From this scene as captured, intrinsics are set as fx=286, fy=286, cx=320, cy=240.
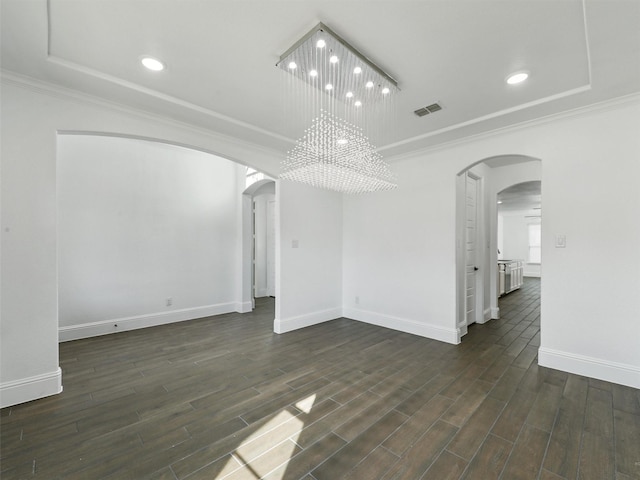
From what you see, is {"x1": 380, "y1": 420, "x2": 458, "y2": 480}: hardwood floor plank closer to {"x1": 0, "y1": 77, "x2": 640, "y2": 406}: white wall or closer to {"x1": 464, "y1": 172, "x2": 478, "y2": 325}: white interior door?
{"x1": 0, "y1": 77, "x2": 640, "y2": 406}: white wall

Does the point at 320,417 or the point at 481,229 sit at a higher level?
the point at 481,229

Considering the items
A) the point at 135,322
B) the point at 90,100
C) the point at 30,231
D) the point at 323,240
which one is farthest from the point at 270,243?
the point at 30,231

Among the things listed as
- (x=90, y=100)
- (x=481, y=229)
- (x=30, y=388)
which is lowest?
(x=30, y=388)

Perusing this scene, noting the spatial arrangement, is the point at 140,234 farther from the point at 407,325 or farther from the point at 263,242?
the point at 407,325

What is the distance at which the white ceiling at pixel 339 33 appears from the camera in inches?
70.9

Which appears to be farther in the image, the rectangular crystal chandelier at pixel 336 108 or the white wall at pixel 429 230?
the white wall at pixel 429 230

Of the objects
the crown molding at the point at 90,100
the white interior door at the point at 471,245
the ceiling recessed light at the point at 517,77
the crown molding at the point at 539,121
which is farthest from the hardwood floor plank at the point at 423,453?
the crown molding at the point at 90,100

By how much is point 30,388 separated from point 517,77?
5.11 m

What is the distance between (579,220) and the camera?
3.11 m

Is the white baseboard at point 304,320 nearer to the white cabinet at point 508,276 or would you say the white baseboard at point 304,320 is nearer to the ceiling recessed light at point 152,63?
the ceiling recessed light at point 152,63

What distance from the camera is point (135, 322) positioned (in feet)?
15.2

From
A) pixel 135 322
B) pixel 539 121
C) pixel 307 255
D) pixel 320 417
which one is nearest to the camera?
pixel 320 417

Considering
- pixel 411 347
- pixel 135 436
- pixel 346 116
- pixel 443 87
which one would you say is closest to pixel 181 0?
pixel 346 116

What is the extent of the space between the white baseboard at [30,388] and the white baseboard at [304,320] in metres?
2.52
